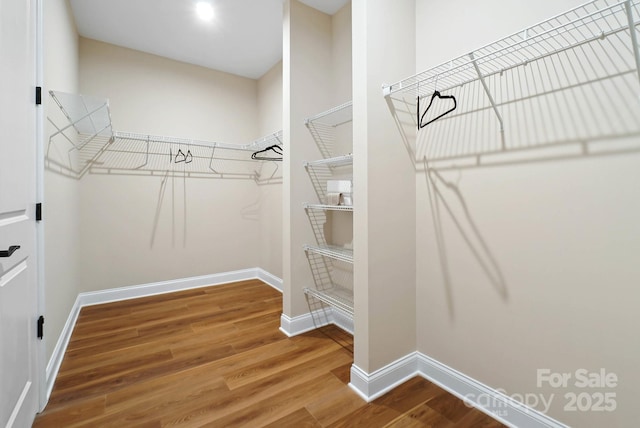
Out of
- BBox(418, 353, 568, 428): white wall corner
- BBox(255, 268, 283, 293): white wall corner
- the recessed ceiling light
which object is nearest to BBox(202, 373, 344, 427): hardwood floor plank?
BBox(418, 353, 568, 428): white wall corner

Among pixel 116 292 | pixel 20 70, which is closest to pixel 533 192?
pixel 20 70

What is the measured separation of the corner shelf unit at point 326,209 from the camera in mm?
2277

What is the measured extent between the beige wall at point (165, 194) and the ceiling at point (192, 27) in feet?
0.79

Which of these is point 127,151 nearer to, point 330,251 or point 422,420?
point 330,251

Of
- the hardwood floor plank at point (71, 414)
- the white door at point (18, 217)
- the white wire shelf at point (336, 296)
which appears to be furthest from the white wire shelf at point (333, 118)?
the hardwood floor plank at point (71, 414)

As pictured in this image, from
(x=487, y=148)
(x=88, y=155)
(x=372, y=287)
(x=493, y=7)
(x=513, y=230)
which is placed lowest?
(x=372, y=287)

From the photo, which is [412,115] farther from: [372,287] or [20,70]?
[20,70]

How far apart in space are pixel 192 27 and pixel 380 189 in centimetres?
251

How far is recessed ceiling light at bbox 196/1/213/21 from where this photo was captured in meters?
2.29

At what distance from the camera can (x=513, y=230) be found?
1301 mm

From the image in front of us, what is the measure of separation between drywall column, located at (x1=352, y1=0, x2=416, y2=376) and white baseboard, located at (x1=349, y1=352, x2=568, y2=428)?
56 millimetres

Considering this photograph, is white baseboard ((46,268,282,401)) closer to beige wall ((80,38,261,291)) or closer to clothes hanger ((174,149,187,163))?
beige wall ((80,38,261,291))

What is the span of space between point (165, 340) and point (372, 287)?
68.6 inches

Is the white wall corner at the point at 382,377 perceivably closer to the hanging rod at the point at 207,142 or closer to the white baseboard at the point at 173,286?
the white baseboard at the point at 173,286
